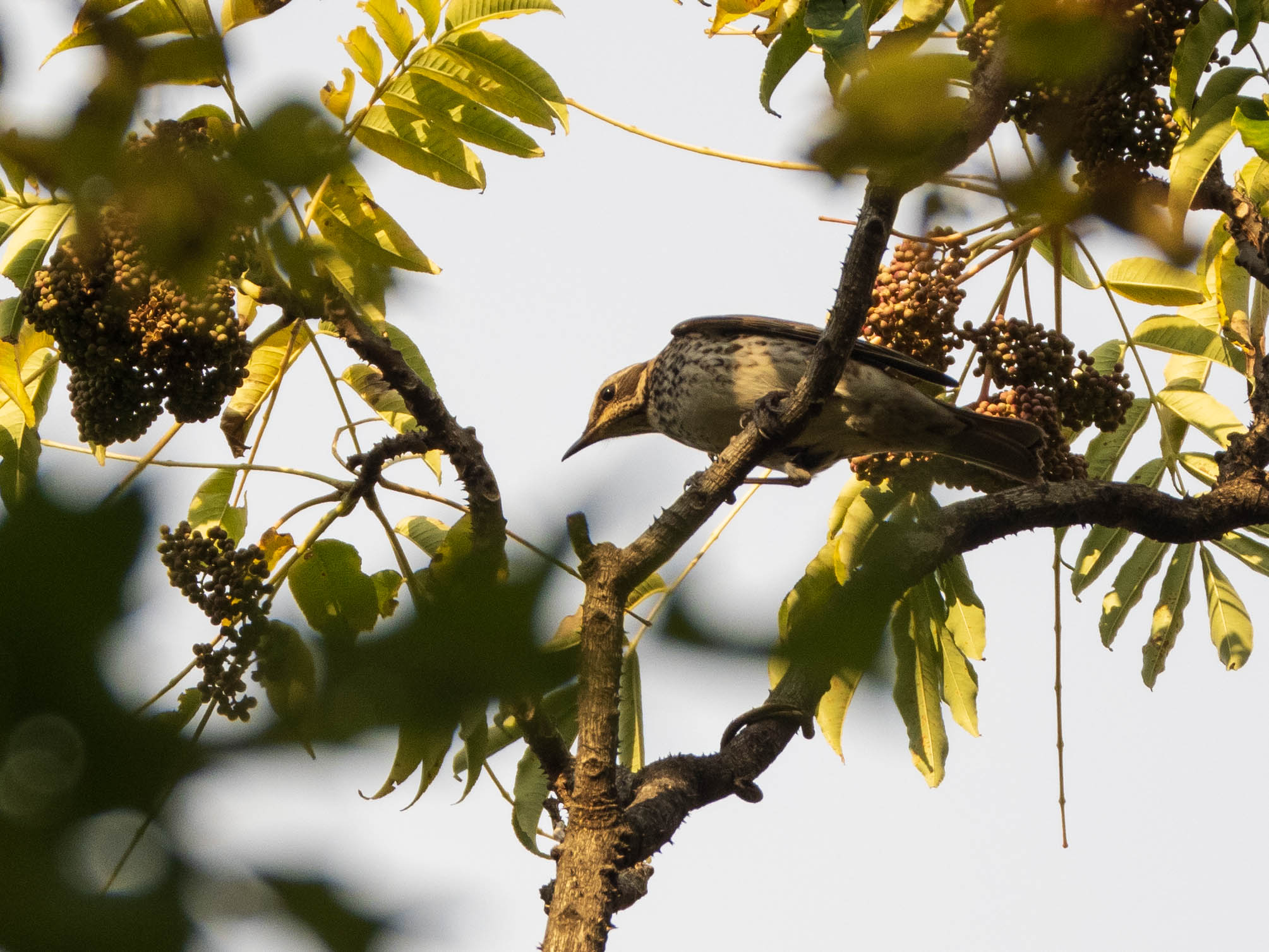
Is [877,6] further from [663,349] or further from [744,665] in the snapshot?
[744,665]

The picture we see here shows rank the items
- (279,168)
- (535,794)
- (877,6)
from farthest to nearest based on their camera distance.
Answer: (535,794), (877,6), (279,168)

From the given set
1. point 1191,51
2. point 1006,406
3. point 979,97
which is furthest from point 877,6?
point 979,97

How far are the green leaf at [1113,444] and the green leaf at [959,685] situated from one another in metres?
0.99

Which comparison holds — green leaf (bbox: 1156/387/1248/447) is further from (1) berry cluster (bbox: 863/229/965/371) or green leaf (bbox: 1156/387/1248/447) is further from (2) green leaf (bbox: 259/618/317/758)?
(2) green leaf (bbox: 259/618/317/758)

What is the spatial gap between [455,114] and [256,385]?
1.22 m

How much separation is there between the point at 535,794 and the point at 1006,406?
234cm

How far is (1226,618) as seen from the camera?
4.55 meters

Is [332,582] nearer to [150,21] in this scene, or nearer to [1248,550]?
[150,21]

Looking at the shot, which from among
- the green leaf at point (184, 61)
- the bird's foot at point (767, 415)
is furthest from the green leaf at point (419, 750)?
the bird's foot at point (767, 415)

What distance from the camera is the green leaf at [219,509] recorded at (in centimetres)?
414

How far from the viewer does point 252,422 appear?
4.26 meters

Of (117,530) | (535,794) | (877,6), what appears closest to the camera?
(117,530)

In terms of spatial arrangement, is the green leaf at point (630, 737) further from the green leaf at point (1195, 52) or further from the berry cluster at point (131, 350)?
the green leaf at point (1195, 52)

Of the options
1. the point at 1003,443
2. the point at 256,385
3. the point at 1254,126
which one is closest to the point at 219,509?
the point at 256,385
